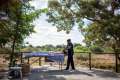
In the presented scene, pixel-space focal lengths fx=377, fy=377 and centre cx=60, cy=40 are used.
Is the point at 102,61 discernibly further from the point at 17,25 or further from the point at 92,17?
the point at 17,25

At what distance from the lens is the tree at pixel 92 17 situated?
73.7ft

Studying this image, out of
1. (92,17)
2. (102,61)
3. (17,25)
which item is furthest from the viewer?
(102,61)

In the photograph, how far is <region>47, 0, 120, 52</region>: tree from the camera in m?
22.5

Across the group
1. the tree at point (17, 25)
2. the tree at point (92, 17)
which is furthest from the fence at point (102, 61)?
the tree at point (17, 25)

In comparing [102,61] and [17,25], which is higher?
[17,25]

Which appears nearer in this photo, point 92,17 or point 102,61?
point 92,17

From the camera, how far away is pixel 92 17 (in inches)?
918

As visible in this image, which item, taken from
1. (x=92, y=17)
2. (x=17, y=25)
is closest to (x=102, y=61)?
(x=92, y=17)

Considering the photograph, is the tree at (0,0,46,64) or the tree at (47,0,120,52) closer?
the tree at (0,0,46,64)

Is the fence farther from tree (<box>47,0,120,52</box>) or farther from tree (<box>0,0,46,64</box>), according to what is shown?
tree (<box>0,0,46,64</box>)

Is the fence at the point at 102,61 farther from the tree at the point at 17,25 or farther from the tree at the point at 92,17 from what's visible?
the tree at the point at 17,25

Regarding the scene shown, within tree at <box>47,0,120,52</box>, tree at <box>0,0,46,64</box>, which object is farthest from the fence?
tree at <box>0,0,46,64</box>

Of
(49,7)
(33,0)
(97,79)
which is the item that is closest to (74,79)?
(97,79)

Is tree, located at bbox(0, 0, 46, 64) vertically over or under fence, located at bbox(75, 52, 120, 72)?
over
